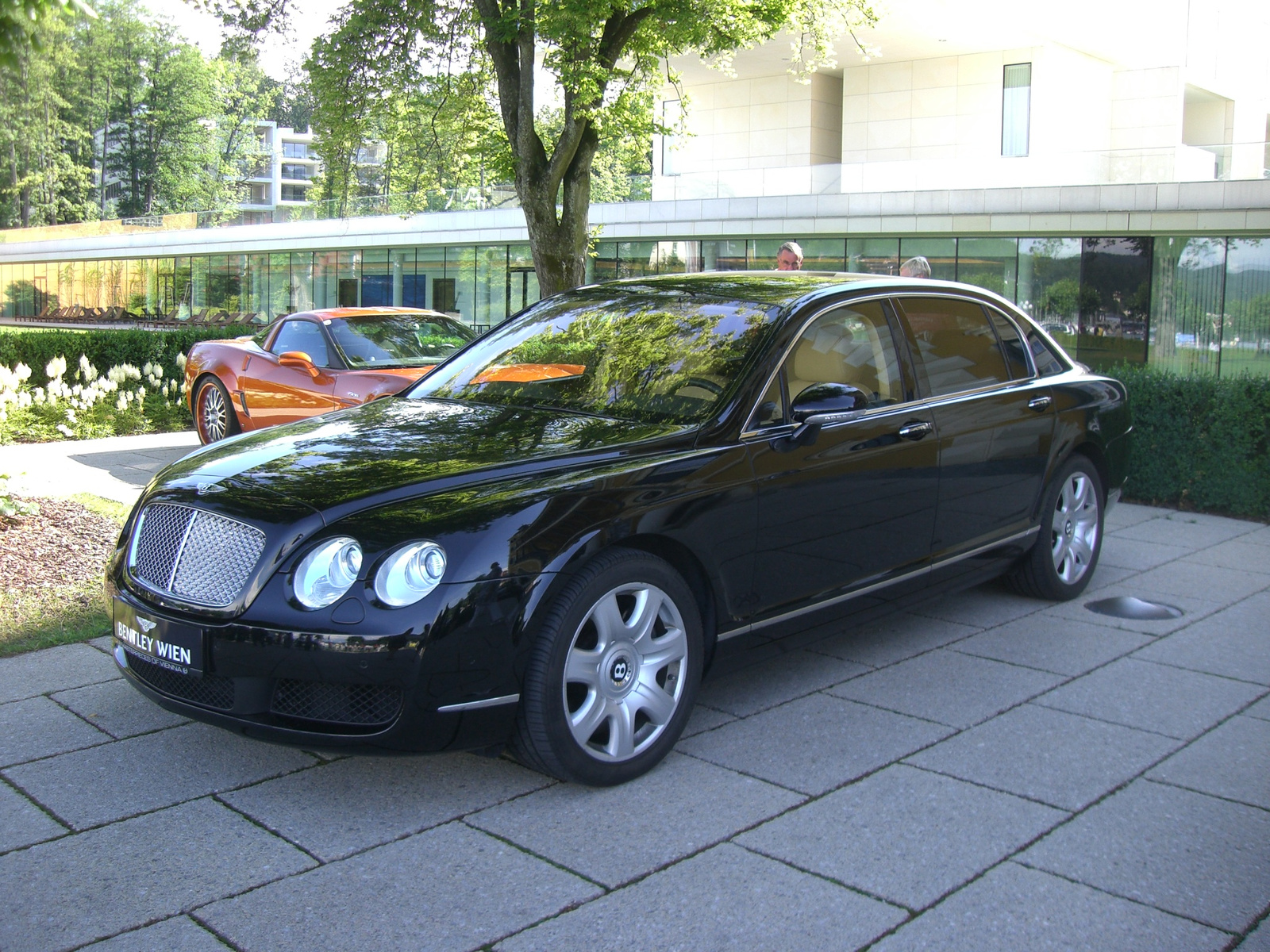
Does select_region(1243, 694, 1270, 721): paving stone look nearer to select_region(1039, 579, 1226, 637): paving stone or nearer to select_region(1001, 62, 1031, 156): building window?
select_region(1039, 579, 1226, 637): paving stone

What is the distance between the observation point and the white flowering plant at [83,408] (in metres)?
12.5

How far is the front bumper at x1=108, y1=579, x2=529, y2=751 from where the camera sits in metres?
3.36

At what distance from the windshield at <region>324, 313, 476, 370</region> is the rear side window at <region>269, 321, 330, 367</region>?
5.6 inches

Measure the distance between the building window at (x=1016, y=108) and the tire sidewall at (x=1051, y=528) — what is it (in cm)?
2844

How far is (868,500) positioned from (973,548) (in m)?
0.95

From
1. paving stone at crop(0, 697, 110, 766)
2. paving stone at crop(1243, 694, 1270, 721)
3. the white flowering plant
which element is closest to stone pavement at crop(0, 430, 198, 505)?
the white flowering plant

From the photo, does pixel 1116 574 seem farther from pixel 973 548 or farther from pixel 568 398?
pixel 568 398

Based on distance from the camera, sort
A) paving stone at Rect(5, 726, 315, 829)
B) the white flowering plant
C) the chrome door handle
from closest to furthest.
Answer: paving stone at Rect(5, 726, 315, 829), the chrome door handle, the white flowering plant

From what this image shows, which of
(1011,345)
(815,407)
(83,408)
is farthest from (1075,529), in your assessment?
(83,408)

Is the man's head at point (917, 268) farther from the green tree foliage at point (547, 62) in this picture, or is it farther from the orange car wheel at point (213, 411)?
the orange car wheel at point (213, 411)

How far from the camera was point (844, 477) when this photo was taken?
458 centimetres

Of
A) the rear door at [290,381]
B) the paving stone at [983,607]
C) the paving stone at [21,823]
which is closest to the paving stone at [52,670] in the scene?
the paving stone at [21,823]

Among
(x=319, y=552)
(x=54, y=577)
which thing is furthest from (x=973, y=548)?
(x=54, y=577)

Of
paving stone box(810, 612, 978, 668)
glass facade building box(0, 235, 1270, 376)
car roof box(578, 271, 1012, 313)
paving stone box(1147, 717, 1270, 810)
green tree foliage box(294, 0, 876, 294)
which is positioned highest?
green tree foliage box(294, 0, 876, 294)
